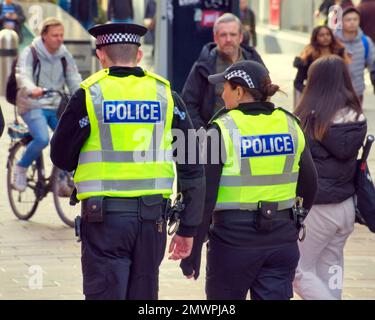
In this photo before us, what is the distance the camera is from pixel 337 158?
7176 mm

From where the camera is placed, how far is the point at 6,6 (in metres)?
25.0

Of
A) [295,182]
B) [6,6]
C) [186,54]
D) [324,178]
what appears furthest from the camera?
[6,6]

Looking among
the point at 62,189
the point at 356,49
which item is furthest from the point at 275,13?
the point at 62,189

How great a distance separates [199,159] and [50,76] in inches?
193

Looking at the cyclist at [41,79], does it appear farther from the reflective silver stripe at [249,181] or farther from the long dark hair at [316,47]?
the reflective silver stripe at [249,181]

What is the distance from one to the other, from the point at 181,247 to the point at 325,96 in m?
1.67

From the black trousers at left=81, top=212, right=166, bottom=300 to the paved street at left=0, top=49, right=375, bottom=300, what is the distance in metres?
1.99

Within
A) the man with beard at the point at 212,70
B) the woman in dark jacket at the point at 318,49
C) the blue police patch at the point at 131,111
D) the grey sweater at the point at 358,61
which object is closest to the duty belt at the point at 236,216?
the blue police patch at the point at 131,111

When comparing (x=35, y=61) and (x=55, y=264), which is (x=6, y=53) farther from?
A: (x=55, y=264)

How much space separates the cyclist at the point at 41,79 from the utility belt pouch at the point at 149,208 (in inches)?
189

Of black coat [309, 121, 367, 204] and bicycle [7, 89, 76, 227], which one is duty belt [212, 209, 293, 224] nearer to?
black coat [309, 121, 367, 204]

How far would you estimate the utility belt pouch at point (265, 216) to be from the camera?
585 centimetres

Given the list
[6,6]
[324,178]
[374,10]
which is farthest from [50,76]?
[6,6]
